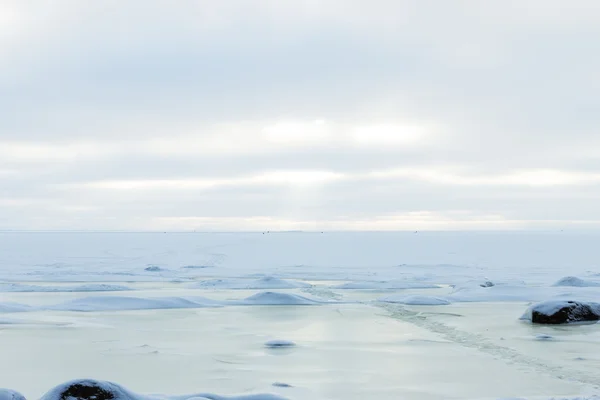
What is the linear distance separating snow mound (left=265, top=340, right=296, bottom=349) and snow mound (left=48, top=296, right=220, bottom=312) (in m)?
6.27

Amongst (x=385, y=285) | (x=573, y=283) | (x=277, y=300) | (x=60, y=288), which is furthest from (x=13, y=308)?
(x=573, y=283)

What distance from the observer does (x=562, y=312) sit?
14.2 meters

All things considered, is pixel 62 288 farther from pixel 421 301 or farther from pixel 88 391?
pixel 88 391

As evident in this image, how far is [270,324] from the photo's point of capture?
561 inches

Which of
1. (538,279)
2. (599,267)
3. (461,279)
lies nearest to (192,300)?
(461,279)

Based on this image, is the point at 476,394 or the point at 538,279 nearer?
the point at 476,394

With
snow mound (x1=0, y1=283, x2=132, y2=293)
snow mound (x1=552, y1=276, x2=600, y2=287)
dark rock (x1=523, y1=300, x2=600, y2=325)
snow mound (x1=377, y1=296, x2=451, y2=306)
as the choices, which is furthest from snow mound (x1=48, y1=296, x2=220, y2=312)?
snow mound (x1=552, y1=276, x2=600, y2=287)

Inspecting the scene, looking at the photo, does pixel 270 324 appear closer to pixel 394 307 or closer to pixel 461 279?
pixel 394 307

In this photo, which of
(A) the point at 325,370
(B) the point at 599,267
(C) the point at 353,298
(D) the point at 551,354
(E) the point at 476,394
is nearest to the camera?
(E) the point at 476,394

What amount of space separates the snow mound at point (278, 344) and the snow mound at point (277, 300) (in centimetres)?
640

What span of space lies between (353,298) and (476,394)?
12.2m

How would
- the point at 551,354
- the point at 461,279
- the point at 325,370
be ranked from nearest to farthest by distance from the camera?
the point at 325,370 < the point at 551,354 < the point at 461,279

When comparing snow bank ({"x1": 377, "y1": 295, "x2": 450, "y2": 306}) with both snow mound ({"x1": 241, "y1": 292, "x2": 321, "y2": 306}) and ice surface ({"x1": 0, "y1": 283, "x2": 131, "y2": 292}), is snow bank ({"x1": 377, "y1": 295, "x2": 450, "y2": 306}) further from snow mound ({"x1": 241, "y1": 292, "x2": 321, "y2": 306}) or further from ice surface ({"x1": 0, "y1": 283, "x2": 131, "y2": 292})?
ice surface ({"x1": 0, "y1": 283, "x2": 131, "y2": 292})

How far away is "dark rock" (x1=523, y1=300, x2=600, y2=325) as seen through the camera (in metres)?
14.2
